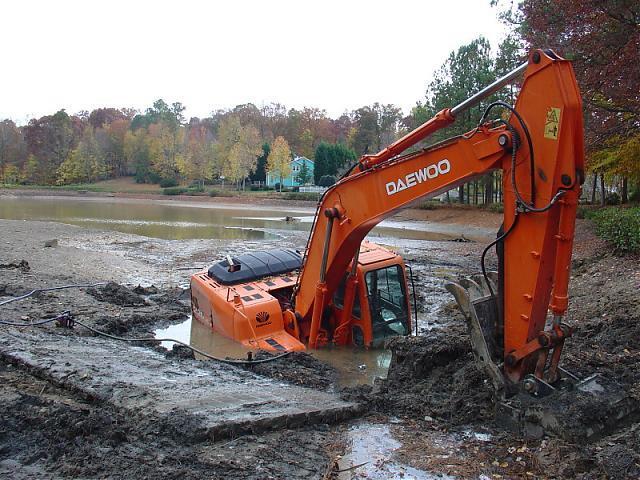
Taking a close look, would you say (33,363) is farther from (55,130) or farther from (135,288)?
(55,130)

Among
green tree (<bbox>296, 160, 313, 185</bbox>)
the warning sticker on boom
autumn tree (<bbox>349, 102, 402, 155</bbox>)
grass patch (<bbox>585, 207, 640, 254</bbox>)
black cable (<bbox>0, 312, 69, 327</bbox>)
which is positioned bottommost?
black cable (<bbox>0, 312, 69, 327</bbox>)

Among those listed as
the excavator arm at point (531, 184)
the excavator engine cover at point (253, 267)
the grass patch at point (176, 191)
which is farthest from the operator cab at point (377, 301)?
the grass patch at point (176, 191)

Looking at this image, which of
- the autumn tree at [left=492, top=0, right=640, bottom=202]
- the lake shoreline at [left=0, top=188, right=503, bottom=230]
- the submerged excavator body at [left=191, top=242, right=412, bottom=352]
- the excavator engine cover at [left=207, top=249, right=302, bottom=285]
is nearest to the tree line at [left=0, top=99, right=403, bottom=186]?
the lake shoreline at [left=0, top=188, right=503, bottom=230]

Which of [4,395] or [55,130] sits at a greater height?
[55,130]

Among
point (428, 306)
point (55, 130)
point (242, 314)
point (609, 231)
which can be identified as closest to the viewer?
point (242, 314)

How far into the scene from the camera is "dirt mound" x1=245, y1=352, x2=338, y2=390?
22.9 feet

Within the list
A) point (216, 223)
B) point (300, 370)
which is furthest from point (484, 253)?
point (216, 223)

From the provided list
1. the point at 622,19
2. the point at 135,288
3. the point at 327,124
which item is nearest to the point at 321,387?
the point at 135,288

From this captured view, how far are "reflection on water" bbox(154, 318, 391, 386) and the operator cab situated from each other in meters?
0.18

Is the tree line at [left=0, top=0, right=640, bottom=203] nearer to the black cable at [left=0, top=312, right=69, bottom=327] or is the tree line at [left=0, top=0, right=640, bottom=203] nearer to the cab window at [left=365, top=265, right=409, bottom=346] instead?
the cab window at [left=365, top=265, right=409, bottom=346]

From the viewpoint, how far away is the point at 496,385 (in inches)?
197

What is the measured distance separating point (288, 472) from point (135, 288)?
1045 cm

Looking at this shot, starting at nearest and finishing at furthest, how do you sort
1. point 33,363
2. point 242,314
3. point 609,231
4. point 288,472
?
point 288,472 → point 33,363 → point 242,314 → point 609,231

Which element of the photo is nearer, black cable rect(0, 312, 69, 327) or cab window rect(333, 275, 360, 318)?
cab window rect(333, 275, 360, 318)
